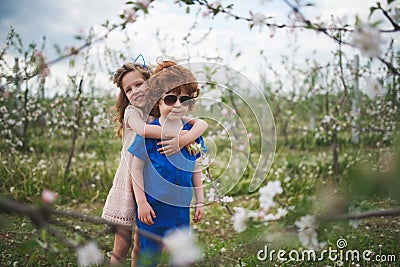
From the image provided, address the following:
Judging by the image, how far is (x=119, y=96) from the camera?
1.90 metres

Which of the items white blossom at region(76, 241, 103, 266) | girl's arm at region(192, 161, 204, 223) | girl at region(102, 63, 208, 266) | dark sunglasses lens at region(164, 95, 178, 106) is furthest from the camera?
girl's arm at region(192, 161, 204, 223)

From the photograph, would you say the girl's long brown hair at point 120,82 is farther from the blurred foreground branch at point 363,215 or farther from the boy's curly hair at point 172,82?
the blurred foreground branch at point 363,215

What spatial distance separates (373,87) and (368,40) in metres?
3.32

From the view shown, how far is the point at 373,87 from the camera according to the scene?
3957 millimetres

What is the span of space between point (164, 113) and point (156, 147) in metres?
0.13

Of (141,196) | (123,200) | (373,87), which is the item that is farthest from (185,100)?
(373,87)

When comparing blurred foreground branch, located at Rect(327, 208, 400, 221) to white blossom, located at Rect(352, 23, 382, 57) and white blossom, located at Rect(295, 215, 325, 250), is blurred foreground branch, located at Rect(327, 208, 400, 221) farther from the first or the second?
white blossom, located at Rect(352, 23, 382, 57)

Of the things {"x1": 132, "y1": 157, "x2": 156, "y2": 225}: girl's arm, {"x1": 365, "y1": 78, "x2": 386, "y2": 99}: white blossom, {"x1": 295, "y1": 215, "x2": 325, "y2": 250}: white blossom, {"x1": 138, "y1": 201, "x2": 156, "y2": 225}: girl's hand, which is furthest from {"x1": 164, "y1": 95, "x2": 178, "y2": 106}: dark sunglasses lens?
{"x1": 365, "y1": 78, "x2": 386, "y2": 99}: white blossom

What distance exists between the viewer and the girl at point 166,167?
1553 mm

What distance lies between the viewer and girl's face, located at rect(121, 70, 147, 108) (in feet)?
5.49

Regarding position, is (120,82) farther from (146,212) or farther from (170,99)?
(146,212)

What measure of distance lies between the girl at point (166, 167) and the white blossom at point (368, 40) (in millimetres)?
738

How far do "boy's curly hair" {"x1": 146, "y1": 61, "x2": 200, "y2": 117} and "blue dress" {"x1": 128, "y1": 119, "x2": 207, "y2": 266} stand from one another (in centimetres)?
14

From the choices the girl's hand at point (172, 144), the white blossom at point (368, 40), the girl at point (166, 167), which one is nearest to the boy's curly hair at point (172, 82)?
the girl at point (166, 167)
